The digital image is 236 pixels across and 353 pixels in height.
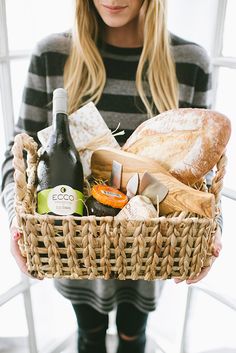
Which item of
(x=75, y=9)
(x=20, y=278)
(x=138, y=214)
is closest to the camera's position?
(x=138, y=214)

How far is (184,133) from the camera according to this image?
2.38ft

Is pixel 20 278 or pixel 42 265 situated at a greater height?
pixel 42 265

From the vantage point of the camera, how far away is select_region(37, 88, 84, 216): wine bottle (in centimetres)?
68

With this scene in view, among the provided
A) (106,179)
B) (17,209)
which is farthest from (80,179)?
(17,209)

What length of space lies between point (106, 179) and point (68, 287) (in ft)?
1.58

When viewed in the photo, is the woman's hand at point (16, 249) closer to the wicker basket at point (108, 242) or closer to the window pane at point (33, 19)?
the wicker basket at point (108, 242)

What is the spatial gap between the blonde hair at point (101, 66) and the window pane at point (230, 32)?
36 cm

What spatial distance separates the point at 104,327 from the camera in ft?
4.26

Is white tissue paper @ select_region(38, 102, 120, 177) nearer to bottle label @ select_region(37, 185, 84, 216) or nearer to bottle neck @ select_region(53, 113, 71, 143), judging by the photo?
bottle neck @ select_region(53, 113, 71, 143)

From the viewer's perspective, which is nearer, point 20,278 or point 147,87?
point 147,87

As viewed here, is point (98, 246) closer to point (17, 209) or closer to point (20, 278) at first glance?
point (17, 209)

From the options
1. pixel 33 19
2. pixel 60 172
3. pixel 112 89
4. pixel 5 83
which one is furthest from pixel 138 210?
pixel 33 19

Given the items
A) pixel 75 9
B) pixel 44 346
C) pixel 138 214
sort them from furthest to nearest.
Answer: pixel 44 346
pixel 75 9
pixel 138 214

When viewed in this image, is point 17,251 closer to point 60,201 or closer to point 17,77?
point 60,201
